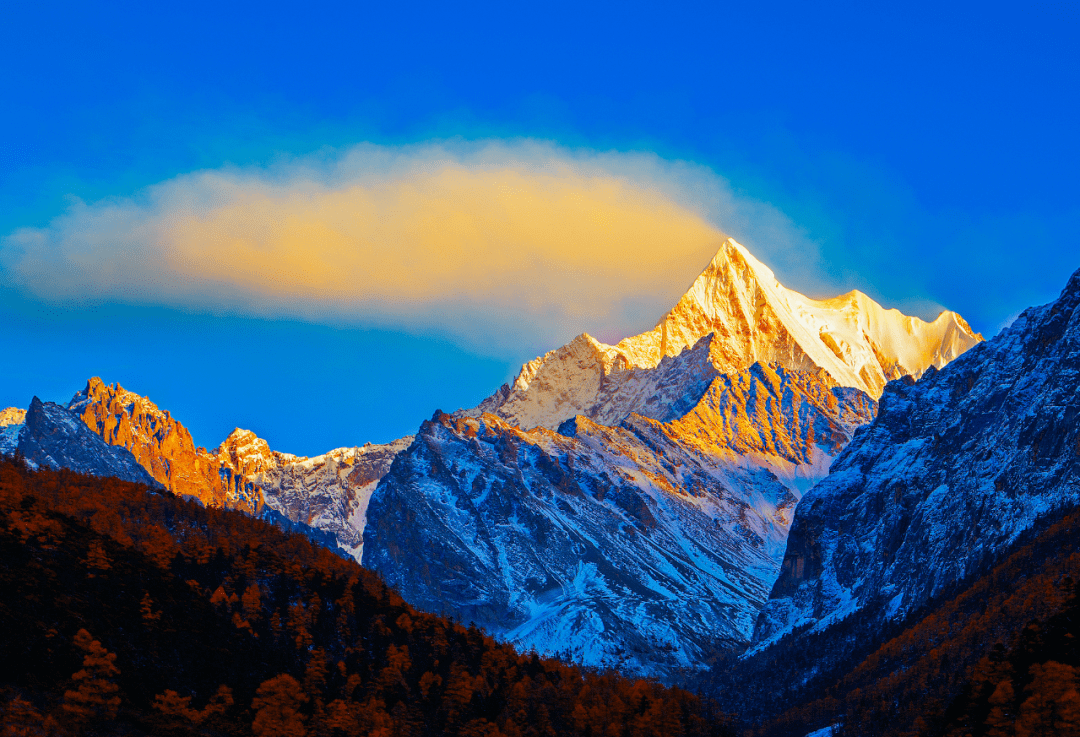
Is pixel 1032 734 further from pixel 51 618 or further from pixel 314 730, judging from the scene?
pixel 51 618

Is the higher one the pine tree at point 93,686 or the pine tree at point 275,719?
the pine tree at point 275,719

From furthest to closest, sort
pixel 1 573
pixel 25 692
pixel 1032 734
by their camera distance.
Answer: pixel 1 573, pixel 1032 734, pixel 25 692

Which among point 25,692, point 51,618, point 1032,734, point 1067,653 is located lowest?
point 25,692

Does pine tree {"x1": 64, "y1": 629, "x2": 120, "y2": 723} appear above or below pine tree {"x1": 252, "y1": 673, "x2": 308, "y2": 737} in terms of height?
below

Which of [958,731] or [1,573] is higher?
[958,731]

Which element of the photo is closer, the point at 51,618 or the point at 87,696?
the point at 87,696

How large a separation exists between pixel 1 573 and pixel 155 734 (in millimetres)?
43431

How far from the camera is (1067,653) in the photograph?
199m

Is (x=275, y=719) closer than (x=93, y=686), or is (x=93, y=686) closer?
(x=93, y=686)

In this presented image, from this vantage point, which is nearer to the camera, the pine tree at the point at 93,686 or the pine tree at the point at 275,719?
the pine tree at the point at 93,686

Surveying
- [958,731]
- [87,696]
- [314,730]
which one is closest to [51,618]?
[87,696]

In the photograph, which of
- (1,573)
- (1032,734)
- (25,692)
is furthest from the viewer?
(1,573)

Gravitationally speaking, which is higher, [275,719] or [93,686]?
[275,719]

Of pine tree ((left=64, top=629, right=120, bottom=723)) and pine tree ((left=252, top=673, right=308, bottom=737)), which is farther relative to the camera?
pine tree ((left=252, top=673, right=308, bottom=737))
